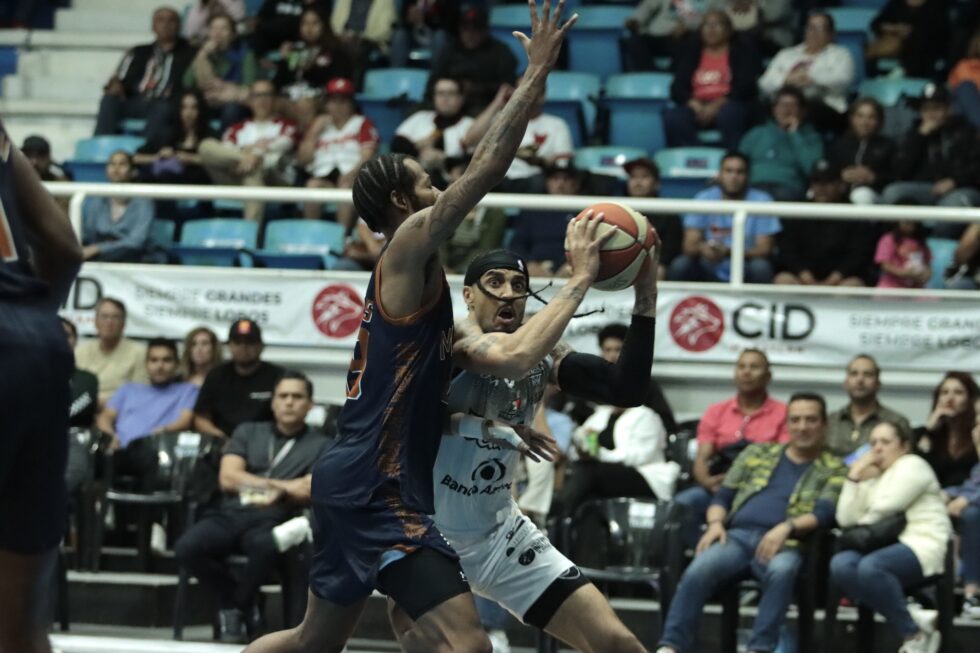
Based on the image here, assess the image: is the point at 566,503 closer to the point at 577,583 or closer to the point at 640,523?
the point at 640,523

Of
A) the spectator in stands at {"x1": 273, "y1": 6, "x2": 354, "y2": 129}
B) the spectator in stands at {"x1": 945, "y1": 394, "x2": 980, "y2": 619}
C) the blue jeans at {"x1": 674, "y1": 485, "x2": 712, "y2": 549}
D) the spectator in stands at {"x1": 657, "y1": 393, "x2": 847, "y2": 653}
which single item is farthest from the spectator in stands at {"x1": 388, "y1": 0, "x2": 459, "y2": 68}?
the spectator in stands at {"x1": 945, "y1": 394, "x2": 980, "y2": 619}

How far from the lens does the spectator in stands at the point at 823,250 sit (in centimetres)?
1127

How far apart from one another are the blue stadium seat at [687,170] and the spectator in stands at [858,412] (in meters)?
3.03

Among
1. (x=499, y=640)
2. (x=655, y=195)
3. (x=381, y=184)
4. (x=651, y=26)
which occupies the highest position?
(x=651, y=26)

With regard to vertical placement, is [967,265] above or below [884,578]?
above

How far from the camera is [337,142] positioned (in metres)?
13.3

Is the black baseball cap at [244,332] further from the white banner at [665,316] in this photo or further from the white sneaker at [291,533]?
the white sneaker at [291,533]

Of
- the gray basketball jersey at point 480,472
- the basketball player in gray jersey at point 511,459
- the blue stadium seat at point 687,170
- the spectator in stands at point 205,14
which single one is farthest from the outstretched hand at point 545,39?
the spectator in stands at point 205,14

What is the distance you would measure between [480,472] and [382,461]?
77cm

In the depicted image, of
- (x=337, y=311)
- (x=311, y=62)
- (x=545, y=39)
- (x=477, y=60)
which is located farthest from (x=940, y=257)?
(x=545, y=39)

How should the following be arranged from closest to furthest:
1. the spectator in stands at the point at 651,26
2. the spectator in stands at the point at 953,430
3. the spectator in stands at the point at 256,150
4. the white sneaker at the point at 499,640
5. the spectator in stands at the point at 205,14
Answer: the white sneaker at the point at 499,640
the spectator in stands at the point at 953,430
the spectator in stands at the point at 256,150
the spectator in stands at the point at 651,26
the spectator in stands at the point at 205,14

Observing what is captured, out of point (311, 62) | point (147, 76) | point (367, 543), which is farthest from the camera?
point (147, 76)

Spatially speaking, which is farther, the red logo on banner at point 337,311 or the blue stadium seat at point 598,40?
the blue stadium seat at point 598,40

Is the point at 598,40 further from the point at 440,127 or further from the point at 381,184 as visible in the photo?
the point at 381,184
